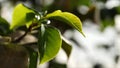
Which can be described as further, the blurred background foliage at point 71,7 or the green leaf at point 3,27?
the blurred background foliage at point 71,7

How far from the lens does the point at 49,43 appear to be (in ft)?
2.76

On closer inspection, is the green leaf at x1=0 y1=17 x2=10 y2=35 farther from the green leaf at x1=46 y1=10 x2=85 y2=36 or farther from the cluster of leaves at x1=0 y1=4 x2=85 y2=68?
the green leaf at x1=46 y1=10 x2=85 y2=36

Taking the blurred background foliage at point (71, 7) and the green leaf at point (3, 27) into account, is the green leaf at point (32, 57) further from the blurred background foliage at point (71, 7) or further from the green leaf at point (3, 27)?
the blurred background foliage at point (71, 7)

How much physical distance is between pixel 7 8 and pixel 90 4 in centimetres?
48

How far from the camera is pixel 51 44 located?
0.84 metres

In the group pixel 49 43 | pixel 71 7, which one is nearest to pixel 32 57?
pixel 49 43

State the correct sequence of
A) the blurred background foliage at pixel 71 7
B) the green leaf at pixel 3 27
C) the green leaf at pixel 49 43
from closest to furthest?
the green leaf at pixel 49 43
the green leaf at pixel 3 27
the blurred background foliage at pixel 71 7

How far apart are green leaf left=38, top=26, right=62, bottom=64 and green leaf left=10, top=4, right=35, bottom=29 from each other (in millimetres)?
55

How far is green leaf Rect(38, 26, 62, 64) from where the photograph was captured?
2.68ft

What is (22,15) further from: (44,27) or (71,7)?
(71,7)

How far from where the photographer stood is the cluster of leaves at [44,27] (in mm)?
822

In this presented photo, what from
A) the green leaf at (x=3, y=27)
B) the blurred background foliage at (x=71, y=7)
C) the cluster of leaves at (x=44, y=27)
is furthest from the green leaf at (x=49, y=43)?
the blurred background foliage at (x=71, y=7)

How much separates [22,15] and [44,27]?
0.07 metres

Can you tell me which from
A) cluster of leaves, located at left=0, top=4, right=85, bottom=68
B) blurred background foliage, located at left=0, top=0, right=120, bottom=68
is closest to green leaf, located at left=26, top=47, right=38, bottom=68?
cluster of leaves, located at left=0, top=4, right=85, bottom=68
